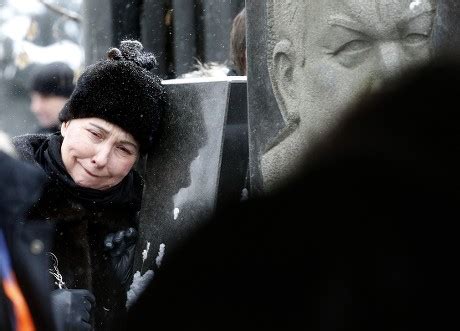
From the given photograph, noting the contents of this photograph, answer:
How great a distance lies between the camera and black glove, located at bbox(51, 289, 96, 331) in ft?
10.4

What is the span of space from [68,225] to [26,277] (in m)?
1.91

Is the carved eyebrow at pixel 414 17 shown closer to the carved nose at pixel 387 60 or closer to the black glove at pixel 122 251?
the carved nose at pixel 387 60

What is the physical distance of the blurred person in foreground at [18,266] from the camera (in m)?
1.59

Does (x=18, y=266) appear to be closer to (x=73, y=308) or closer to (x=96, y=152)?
(x=73, y=308)

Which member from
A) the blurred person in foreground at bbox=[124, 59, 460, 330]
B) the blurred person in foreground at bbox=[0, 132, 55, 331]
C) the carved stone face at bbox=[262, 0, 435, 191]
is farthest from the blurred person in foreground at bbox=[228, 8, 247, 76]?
the blurred person in foreground at bbox=[124, 59, 460, 330]

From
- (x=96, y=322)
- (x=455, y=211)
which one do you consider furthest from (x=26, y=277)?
(x=96, y=322)

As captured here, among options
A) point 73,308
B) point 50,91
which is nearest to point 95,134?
point 73,308

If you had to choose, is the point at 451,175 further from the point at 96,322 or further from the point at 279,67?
the point at 96,322

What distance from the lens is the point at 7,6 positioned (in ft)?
48.8

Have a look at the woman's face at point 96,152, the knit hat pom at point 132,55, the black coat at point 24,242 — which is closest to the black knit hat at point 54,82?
the knit hat pom at point 132,55

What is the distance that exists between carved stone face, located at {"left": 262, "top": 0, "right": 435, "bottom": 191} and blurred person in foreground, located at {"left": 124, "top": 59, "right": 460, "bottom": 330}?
6.18 feet

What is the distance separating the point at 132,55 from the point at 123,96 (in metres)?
0.21

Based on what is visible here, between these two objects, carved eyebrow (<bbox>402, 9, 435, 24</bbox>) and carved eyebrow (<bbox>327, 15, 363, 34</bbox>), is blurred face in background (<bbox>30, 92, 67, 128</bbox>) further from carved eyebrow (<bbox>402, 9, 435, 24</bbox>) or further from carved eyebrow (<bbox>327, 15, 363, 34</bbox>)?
carved eyebrow (<bbox>402, 9, 435, 24</bbox>)

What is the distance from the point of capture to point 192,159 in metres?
3.67
